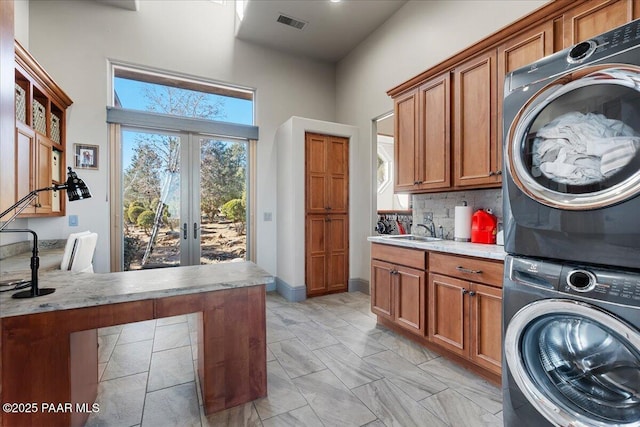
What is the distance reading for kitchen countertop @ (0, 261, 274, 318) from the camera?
1.34 meters

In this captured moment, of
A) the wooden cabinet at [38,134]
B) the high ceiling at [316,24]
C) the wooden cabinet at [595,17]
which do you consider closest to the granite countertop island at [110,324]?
the wooden cabinet at [38,134]

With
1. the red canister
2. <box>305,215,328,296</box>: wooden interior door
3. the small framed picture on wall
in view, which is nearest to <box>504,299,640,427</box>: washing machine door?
the red canister

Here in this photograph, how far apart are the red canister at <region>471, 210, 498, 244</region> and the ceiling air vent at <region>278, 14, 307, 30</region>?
3.34m

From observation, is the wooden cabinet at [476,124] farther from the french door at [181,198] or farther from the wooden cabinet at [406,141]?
the french door at [181,198]

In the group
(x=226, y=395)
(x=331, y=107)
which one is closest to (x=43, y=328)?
(x=226, y=395)

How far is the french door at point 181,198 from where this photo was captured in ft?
12.7

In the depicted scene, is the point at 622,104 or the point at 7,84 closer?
the point at 622,104

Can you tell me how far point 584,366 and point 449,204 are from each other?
189cm

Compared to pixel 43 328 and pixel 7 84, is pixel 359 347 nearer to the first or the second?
pixel 43 328

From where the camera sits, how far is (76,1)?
351cm

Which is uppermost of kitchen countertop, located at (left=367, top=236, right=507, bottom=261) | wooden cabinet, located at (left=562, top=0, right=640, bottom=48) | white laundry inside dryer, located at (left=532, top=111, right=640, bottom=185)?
wooden cabinet, located at (left=562, top=0, right=640, bottom=48)

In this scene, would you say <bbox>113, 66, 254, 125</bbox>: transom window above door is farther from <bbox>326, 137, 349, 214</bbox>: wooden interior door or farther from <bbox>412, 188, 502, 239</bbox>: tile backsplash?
<bbox>412, 188, 502, 239</bbox>: tile backsplash

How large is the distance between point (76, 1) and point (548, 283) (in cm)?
534

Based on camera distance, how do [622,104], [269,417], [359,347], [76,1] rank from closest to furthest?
[622,104], [269,417], [359,347], [76,1]
